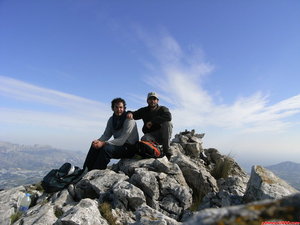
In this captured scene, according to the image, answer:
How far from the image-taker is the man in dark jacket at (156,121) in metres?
11.7

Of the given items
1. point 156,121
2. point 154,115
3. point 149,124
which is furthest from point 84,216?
point 154,115

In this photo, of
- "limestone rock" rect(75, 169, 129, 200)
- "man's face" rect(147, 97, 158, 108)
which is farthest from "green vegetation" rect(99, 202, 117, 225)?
"man's face" rect(147, 97, 158, 108)

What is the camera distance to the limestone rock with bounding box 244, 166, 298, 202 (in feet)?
18.8

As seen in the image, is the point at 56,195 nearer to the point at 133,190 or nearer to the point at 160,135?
the point at 133,190

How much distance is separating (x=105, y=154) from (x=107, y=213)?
13.6 feet

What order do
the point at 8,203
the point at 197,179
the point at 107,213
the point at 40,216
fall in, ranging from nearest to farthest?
the point at 107,213, the point at 40,216, the point at 8,203, the point at 197,179

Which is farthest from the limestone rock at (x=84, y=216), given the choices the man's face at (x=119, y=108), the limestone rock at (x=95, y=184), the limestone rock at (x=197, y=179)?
the man's face at (x=119, y=108)

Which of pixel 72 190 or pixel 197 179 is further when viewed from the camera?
pixel 197 179

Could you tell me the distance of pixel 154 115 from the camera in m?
12.1

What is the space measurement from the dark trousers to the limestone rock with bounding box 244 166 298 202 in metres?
6.22

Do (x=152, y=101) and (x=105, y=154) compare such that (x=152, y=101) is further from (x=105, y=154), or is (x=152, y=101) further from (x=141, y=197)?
(x=141, y=197)

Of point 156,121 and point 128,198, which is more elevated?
point 156,121

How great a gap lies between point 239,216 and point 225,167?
438 inches

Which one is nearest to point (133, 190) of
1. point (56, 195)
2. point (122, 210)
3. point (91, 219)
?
point (122, 210)
